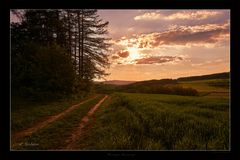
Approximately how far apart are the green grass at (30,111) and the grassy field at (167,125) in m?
0.63

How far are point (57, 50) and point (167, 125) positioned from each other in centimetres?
205

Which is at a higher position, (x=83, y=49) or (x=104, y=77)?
(x=83, y=49)

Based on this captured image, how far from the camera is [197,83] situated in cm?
397

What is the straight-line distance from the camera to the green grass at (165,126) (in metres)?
3.69

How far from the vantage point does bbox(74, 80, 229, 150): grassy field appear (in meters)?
3.69

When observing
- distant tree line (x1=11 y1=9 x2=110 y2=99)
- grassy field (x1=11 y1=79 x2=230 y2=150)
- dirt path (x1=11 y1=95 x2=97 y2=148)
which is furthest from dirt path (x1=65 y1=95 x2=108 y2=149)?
distant tree line (x1=11 y1=9 x2=110 y2=99)

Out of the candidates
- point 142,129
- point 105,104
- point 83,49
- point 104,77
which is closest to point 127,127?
point 142,129

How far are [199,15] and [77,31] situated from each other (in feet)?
6.26

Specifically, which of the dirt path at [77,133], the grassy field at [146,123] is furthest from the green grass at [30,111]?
the dirt path at [77,133]

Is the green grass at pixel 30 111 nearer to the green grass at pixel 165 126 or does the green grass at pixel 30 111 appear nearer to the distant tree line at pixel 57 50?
the distant tree line at pixel 57 50

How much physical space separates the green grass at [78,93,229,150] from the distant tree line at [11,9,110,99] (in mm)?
757
